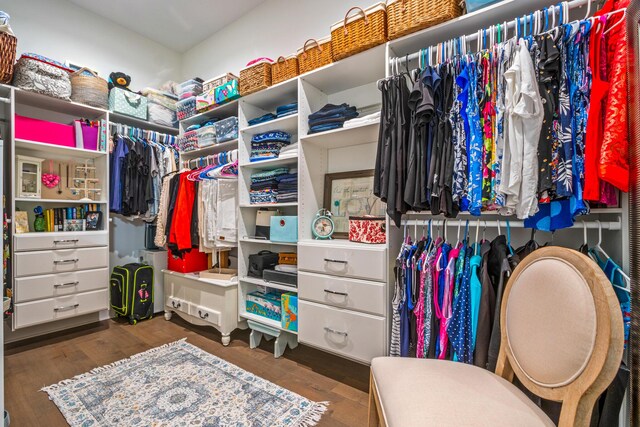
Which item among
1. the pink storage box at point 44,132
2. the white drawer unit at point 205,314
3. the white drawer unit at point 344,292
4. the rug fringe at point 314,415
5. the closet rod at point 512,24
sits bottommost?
the rug fringe at point 314,415

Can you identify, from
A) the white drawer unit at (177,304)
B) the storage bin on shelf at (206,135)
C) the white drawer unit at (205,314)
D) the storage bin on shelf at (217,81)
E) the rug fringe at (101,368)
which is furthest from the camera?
the storage bin on shelf at (206,135)

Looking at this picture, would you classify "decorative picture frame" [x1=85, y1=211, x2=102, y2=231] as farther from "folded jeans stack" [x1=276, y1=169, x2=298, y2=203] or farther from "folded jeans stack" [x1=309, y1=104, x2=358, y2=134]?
"folded jeans stack" [x1=309, y1=104, x2=358, y2=134]

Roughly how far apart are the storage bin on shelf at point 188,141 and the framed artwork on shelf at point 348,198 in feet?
5.00

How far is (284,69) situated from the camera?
7.00 ft

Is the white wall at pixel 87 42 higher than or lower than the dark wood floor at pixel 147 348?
higher

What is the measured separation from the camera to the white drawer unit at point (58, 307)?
2.20 meters

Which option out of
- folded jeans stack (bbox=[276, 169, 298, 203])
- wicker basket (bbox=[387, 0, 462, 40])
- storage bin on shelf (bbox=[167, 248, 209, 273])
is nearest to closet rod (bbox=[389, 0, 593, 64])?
wicker basket (bbox=[387, 0, 462, 40])

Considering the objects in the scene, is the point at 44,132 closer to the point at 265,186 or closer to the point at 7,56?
the point at 7,56

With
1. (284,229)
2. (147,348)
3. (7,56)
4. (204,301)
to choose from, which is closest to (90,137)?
(7,56)

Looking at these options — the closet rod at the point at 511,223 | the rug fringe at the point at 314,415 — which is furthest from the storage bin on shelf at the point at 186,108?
the rug fringe at the point at 314,415

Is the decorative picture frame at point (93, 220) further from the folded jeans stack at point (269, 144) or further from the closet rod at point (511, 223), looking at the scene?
the closet rod at point (511, 223)

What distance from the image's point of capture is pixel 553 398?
2.54 feet

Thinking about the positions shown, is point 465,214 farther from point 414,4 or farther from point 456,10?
point 414,4

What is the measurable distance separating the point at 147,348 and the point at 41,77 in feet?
7.66
